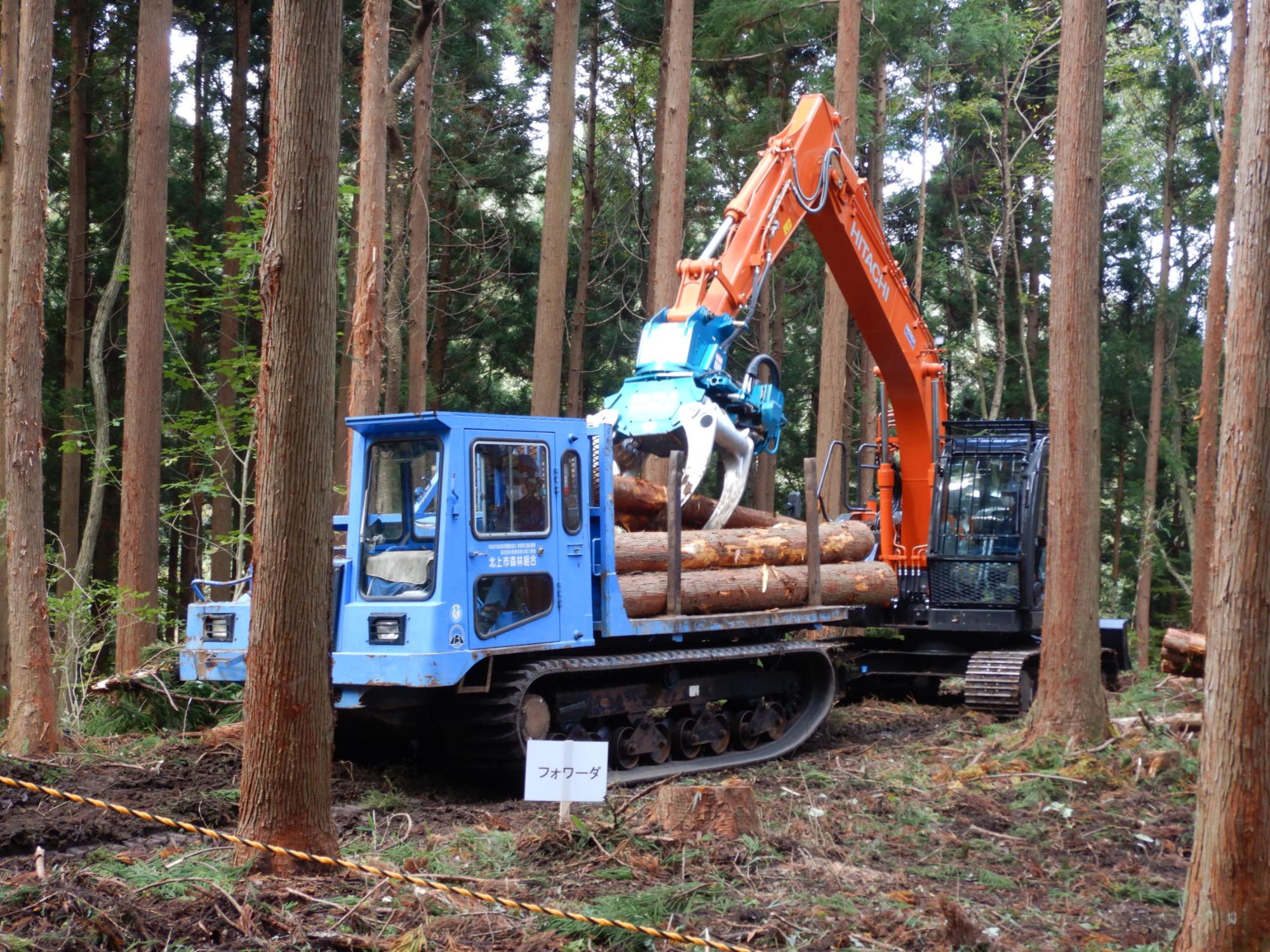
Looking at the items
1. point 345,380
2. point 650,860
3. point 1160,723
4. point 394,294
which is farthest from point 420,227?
point 650,860

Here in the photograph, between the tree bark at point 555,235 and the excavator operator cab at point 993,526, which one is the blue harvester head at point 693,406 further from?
the tree bark at point 555,235

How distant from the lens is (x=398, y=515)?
8680 millimetres

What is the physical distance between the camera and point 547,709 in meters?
8.60

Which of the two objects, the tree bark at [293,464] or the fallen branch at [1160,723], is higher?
the tree bark at [293,464]

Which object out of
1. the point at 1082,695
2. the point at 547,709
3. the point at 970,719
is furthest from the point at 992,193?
the point at 547,709

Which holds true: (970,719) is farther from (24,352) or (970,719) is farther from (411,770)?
(24,352)

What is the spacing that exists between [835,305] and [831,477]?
2.63 m

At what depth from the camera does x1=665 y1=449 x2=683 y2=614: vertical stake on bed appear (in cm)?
921

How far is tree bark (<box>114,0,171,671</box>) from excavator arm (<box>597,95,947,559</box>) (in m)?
5.77

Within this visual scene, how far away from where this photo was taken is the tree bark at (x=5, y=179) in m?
11.7

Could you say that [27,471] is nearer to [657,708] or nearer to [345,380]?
[657,708]

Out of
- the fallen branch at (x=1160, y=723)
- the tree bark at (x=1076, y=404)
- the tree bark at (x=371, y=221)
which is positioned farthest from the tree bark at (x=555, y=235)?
the fallen branch at (x=1160, y=723)

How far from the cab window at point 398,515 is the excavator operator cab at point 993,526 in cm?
593

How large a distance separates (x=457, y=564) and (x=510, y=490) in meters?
0.73
